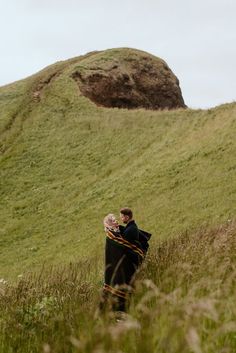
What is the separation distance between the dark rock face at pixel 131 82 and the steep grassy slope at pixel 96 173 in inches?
149

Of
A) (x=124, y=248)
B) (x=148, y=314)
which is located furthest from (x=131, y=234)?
(x=148, y=314)

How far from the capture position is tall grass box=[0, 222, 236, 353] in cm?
346

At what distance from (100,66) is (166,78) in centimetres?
957

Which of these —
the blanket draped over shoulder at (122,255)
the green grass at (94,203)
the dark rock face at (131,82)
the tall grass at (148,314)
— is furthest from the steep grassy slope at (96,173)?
the tall grass at (148,314)

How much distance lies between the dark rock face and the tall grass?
46.2 meters

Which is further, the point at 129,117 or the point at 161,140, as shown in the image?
the point at 129,117

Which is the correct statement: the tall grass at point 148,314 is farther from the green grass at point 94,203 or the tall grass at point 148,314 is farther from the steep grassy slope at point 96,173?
the steep grassy slope at point 96,173

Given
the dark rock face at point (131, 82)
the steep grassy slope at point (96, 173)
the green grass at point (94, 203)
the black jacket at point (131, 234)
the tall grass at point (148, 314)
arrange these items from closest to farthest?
the tall grass at point (148, 314) → the green grass at point (94, 203) → the black jacket at point (131, 234) → the steep grassy slope at point (96, 173) → the dark rock face at point (131, 82)

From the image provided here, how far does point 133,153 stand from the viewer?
119 feet

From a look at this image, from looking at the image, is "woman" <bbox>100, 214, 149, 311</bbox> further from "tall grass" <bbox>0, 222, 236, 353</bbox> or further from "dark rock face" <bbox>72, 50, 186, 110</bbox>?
"dark rock face" <bbox>72, 50, 186, 110</bbox>

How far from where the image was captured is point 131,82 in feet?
190

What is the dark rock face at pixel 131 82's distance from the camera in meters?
54.7

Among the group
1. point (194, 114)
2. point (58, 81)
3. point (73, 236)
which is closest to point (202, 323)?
point (73, 236)

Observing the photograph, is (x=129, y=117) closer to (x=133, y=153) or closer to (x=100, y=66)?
(x=133, y=153)
